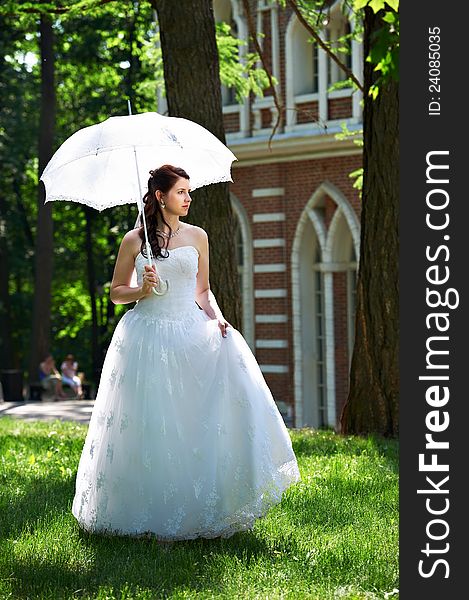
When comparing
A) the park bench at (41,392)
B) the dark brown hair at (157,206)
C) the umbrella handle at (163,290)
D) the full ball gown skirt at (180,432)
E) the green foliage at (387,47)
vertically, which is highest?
Answer: the green foliage at (387,47)

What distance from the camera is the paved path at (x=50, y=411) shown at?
2031cm

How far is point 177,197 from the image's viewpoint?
647cm

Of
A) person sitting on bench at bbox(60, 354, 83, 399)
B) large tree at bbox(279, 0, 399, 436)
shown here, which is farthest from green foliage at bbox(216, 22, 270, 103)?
person sitting on bench at bbox(60, 354, 83, 399)

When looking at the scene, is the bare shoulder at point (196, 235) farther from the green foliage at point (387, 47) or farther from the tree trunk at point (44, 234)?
the tree trunk at point (44, 234)

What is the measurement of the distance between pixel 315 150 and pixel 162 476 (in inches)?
765

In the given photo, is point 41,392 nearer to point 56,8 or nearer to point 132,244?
point 56,8

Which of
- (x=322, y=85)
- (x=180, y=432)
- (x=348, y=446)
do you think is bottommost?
(x=348, y=446)

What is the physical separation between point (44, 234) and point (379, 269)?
1893 cm

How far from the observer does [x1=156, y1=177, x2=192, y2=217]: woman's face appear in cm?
646

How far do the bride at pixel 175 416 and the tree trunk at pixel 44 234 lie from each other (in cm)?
2198

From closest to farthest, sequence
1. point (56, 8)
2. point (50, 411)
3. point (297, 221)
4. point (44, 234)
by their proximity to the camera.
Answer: point (56, 8), point (50, 411), point (297, 221), point (44, 234)

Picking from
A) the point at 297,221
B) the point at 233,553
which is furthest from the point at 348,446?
the point at 297,221

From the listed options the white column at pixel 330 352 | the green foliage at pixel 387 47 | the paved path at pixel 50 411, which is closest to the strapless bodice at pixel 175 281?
the green foliage at pixel 387 47

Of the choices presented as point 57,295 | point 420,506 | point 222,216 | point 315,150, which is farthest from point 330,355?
point 420,506
